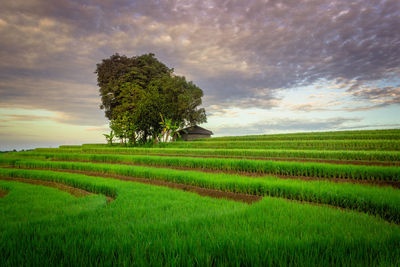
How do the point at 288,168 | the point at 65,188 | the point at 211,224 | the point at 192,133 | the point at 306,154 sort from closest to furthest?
1. the point at 211,224
2. the point at 65,188
3. the point at 288,168
4. the point at 306,154
5. the point at 192,133

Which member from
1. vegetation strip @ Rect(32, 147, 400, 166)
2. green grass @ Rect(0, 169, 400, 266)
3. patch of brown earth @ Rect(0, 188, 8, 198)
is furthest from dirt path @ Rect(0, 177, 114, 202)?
vegetation strip @ Rect(32, 147, 400, 166)

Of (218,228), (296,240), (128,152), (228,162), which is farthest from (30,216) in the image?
(128,152)

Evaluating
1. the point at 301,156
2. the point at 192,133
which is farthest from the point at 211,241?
the point at 192,133

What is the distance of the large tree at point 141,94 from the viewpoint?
101 ft

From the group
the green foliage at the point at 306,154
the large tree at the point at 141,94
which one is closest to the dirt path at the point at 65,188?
the green foliage at the point at 306,154

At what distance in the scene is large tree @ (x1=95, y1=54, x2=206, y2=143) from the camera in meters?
30.7

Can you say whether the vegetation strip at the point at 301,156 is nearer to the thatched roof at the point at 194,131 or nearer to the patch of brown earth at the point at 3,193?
the patch of brown earth at the point at 3,193

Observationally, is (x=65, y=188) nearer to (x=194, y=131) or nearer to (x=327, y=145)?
(x=327, y=145)

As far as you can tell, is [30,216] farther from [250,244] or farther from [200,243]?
[250,244]

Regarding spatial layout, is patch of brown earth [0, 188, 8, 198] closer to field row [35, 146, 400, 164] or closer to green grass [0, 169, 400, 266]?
green grass [0, 169, 400, 266]

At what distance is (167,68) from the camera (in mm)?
37500

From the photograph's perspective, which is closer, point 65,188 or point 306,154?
point 65,188

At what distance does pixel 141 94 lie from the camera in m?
30.7

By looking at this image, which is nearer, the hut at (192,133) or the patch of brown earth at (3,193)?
the patch of brown earth at (3,193)
